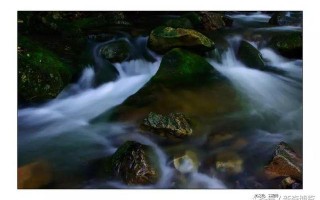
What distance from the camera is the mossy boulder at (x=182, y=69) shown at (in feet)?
16.5

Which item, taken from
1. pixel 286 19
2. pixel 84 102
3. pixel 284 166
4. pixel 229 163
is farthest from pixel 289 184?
pixel 84 102

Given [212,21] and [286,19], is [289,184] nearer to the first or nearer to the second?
[286,19]

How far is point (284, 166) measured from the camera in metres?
4.25

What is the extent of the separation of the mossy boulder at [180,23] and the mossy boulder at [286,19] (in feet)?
3.41

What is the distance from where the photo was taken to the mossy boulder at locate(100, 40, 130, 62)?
5.39 meters

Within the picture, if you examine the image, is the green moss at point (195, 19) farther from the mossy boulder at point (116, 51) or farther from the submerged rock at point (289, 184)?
the submerged rock at point (289, 184)

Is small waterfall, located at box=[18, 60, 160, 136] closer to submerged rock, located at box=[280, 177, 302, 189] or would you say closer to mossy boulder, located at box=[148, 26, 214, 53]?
mossy boulder, located at box=[148, 26, 214, 53]

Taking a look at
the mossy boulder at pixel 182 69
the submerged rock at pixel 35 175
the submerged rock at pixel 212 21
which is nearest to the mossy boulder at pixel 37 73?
the submerged rock at pixel 35 175

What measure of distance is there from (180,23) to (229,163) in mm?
1895

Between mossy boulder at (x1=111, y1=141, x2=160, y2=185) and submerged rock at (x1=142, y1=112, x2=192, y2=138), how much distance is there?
1.07ft

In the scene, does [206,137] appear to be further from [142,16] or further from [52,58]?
[52,58]

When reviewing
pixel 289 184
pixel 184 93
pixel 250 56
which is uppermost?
pixel 250 56

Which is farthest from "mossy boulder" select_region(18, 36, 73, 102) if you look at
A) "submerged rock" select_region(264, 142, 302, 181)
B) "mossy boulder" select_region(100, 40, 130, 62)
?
"submerged rock" select_region(264, 142, 302, 181)
